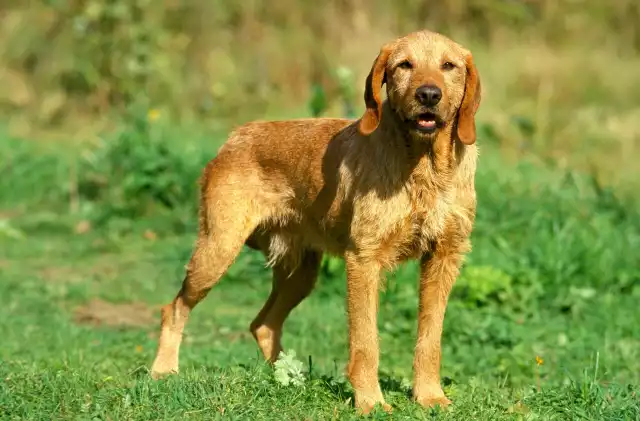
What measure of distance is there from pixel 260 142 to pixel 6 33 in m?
10.4

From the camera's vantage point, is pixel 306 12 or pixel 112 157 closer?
pixel 112 157

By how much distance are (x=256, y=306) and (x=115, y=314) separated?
1.17 m

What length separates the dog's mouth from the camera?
17.0 feet

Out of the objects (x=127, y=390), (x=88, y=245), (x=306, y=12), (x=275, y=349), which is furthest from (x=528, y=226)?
(x=306, y=12)

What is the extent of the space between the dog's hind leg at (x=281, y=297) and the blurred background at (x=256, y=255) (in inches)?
16.7

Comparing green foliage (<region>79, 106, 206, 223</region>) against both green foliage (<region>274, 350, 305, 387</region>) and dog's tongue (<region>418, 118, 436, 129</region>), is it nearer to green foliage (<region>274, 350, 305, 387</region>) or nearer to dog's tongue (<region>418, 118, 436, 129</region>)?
green foliage (<region>274, 350, 305, 387</region>)

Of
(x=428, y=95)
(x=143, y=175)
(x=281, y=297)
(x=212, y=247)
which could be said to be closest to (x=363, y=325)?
(x=428, y=95)

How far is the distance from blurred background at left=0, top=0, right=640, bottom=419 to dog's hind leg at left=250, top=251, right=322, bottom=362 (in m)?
0.42

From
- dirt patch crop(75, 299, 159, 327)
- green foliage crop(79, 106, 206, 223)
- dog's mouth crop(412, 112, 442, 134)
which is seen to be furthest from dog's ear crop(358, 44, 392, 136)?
green foliage crop(79, 106, 206, 223)

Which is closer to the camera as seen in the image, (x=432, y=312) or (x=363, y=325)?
(x=363, y=325)

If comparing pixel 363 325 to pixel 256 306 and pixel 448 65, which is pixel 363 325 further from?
pixel 256 306

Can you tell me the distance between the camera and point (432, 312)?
564 cm

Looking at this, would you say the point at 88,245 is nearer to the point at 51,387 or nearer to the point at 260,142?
the point at 260,142

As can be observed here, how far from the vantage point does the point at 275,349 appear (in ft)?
22.1
